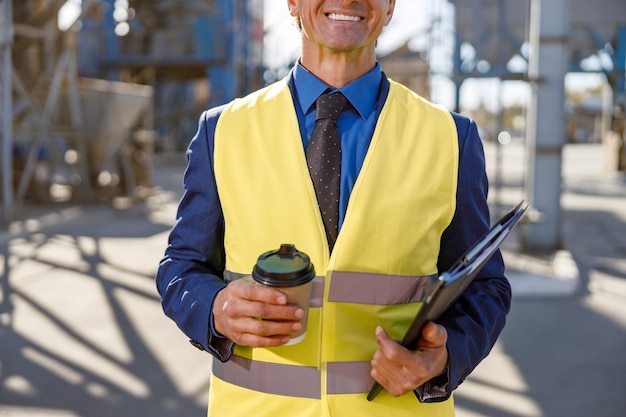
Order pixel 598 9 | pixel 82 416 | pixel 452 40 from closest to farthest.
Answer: pixel 82 416
pixel 452 40
pixel 598 9

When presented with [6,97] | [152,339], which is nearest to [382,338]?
[152,339]

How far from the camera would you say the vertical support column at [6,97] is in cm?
1134

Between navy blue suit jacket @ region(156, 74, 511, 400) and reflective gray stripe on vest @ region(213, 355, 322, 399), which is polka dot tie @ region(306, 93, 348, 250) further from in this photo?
reflective gray stripe on vest @ region(213, 355, 322, 399)

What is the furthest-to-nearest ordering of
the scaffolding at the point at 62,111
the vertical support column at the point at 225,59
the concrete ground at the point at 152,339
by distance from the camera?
1. the vertical support column at the point at 225,59
2. the scaffolding at the point at 62,111
3. the concrete ground at the point at 152,339

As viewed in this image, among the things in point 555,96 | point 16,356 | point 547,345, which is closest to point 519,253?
point 555,96

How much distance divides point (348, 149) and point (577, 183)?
20.5m

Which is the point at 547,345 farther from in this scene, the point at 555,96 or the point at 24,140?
the point at 24,140

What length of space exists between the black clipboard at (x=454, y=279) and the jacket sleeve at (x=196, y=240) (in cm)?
51

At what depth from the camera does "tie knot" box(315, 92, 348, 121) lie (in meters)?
1.85

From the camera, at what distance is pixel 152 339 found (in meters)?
6.10

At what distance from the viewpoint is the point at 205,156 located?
6.20ft

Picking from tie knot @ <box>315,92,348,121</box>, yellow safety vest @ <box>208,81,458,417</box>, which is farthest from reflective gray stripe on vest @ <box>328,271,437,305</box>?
tie knot @ <box>315,92,348,121</box>

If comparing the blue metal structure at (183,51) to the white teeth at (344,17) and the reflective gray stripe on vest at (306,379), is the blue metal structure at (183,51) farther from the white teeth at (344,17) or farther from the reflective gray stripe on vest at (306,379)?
the reflective gray stripe on vest at (306,379)

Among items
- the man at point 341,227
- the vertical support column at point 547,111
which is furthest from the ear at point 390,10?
the vertical support column at point 547,111
